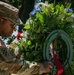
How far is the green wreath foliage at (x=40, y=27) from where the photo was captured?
385 centimetres

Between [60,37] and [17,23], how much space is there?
88cm

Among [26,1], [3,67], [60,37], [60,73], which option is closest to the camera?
[3,67]

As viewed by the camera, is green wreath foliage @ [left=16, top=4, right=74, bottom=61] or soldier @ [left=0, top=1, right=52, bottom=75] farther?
green wreath foliage @ [left=16, top=4, right=74, bottom=61]

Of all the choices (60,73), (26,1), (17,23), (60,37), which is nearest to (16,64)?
(17,23)

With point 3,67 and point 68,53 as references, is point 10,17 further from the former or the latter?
point 68,53

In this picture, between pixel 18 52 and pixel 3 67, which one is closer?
pixel 3 67

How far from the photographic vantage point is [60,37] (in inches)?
158

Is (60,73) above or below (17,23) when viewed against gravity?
below

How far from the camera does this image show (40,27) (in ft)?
12.6

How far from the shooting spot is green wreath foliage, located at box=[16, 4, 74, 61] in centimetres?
385

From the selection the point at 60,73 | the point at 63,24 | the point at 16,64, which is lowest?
the point at 60,73

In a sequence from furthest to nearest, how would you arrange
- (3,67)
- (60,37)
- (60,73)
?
(60,37) < (60,73) < (3,67)

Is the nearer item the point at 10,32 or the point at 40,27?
the point at 10,32

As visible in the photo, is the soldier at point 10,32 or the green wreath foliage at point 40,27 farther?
the green wreath foliage at point 40,27
